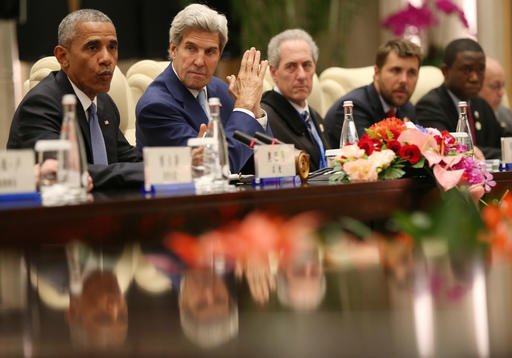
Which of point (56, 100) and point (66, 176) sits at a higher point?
point (56, 100)

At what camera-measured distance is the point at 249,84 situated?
3.46 metres

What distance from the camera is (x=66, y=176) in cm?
230

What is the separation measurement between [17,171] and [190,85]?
1.44m

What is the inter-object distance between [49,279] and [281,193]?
3.78 ft

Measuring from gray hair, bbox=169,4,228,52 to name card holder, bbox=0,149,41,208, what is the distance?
4.87ft

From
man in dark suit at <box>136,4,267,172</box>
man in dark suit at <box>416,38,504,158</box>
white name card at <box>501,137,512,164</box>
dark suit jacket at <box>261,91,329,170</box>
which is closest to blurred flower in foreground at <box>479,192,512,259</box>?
man in dark suit at <box>136,4,267,172</box>

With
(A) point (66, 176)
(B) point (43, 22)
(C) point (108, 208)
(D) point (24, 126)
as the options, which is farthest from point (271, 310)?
(B) point (43, 22)

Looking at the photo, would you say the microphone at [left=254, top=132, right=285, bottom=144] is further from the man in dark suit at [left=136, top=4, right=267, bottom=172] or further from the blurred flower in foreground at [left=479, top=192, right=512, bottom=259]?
the blurred flower in foreground at [left=479, top=192, right=512, bottom=259]

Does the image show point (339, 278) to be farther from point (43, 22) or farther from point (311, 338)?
point (43, 22)

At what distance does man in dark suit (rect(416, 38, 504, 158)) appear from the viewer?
5035mm

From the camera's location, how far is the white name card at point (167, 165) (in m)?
2.51

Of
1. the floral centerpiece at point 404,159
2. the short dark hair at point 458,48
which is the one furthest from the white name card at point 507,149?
the short dark hair at point 458,48

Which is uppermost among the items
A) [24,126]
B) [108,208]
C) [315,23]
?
[315,23]

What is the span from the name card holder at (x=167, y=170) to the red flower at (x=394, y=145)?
2.40 ft
